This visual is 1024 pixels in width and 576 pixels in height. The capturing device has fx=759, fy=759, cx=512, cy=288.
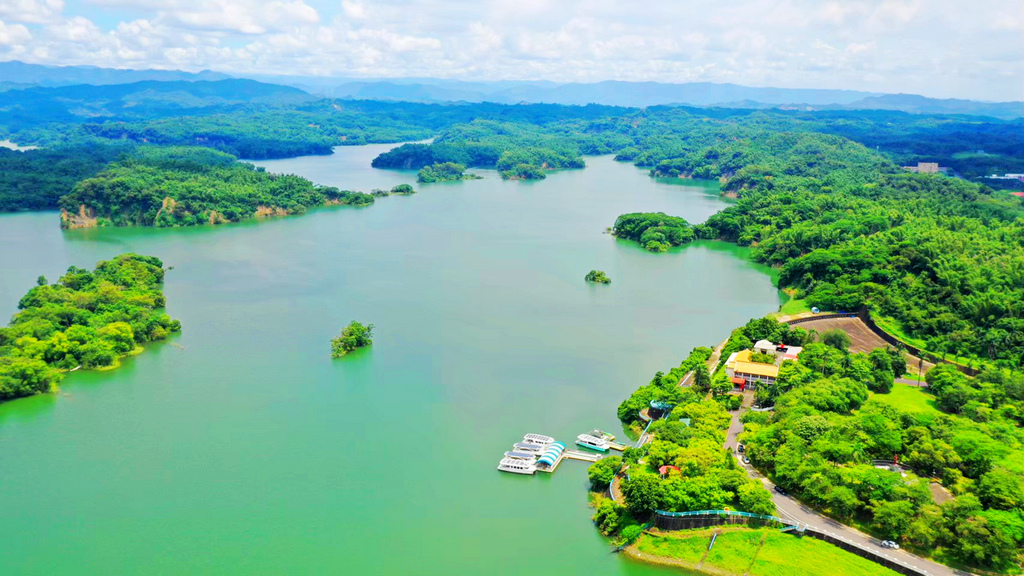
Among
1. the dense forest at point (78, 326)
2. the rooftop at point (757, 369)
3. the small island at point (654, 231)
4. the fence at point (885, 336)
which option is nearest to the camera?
the rooftop at point (757, 369)

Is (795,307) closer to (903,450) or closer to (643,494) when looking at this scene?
(903,450)

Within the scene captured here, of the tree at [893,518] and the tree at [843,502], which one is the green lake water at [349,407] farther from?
the tree at [893,518]

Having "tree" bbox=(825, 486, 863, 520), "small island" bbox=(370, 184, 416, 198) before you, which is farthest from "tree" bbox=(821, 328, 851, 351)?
"small island" bbox=(370, 184, 416, 198)

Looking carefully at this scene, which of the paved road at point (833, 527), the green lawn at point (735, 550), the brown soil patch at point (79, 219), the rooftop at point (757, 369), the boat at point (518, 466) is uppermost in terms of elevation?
the rooftop at point (757, 369)

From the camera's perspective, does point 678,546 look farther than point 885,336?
No

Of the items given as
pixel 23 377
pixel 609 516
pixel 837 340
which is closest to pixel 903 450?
pixel 609 516

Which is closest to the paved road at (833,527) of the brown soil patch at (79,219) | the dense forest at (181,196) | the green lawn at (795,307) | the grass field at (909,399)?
the grass field at (909,399)
